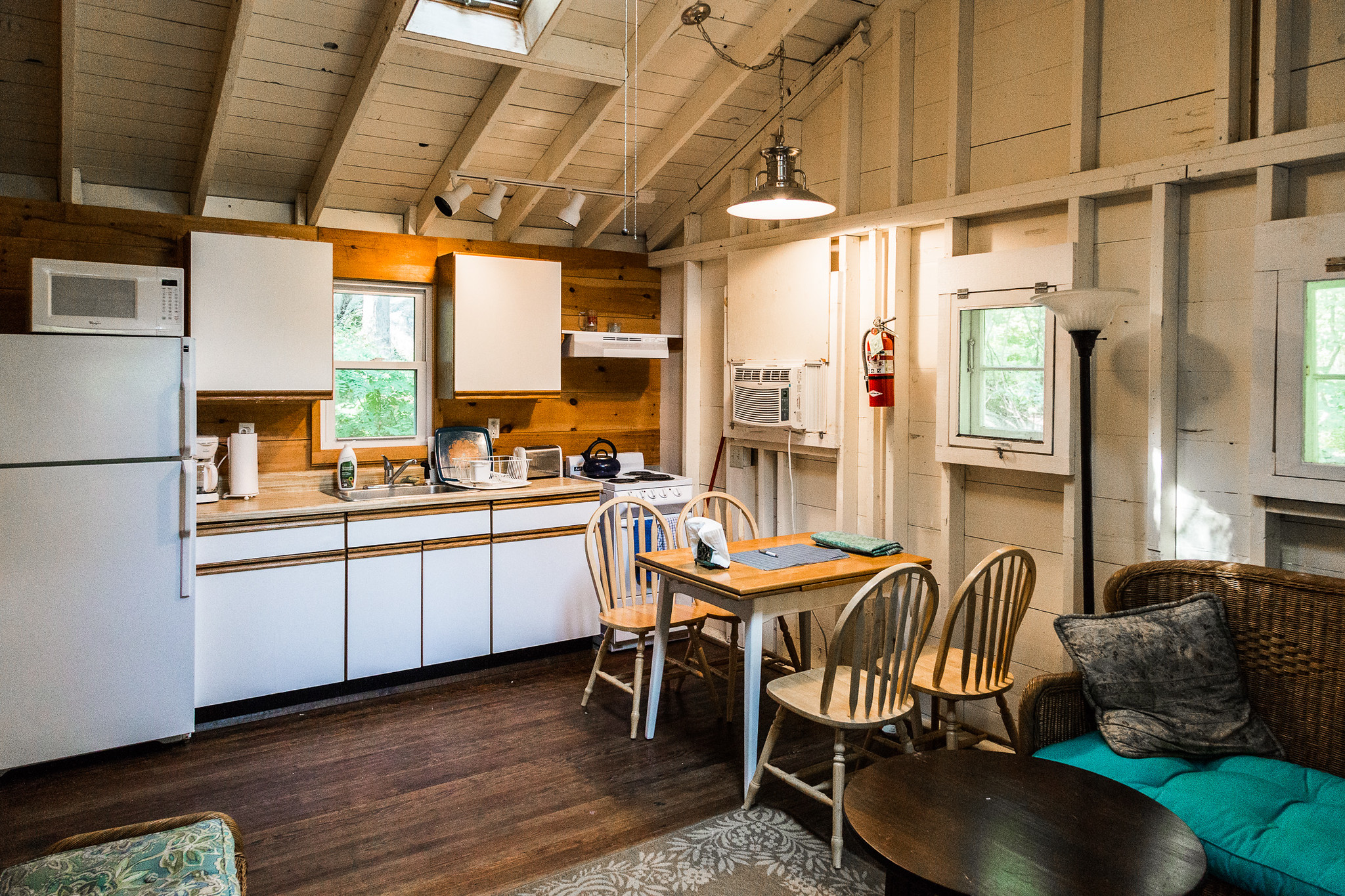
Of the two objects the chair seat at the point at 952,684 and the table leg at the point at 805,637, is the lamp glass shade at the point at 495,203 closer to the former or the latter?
the table leg at the point at 805,637

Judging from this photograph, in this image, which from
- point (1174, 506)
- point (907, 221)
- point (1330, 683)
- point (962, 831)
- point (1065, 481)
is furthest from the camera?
point (907, 221)

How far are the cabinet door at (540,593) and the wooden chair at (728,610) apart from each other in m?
0.57

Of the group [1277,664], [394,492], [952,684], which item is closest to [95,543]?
[394,492]

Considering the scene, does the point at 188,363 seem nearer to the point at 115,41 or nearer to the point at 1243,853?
the point at 115,41

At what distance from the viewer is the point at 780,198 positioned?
2.98 m

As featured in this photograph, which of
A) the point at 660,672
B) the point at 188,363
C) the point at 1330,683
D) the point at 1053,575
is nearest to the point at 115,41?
the point at 188,363

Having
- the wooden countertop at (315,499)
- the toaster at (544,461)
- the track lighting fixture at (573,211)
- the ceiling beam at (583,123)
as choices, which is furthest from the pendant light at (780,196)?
the toaster at (544,461)

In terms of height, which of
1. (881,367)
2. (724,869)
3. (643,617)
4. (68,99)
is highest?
(68,99)

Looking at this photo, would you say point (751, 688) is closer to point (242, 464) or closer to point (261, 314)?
point (242, 464)

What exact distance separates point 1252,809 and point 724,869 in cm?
137

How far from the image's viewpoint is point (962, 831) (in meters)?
1.79

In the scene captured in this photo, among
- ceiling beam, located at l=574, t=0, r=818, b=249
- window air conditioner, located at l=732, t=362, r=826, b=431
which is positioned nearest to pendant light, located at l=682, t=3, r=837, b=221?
ceiling beam, located at l=574, t=0, r=818, b=249

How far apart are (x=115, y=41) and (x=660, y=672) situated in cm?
309

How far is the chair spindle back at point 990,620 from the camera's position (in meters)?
2.63
